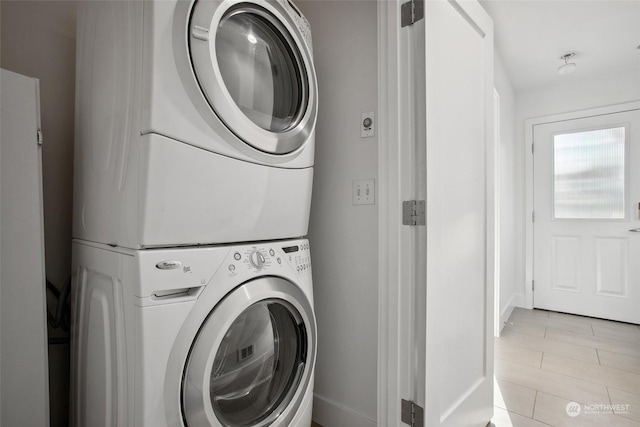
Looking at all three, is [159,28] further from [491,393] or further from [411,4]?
[491,393]

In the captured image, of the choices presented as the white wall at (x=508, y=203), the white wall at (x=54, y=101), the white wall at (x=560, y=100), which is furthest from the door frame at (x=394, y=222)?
the white wall at (x=560, y=100)

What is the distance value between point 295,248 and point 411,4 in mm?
988

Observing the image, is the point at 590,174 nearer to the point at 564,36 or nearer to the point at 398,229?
the point at 564,36

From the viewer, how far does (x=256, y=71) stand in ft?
3.36

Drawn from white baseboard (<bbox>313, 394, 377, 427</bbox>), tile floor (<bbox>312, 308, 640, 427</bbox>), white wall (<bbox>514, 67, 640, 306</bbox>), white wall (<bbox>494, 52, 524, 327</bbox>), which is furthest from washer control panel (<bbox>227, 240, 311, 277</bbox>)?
white wall (<bbox>514, 67, 640, 306</bbox>)

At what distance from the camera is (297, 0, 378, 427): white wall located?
1413mm

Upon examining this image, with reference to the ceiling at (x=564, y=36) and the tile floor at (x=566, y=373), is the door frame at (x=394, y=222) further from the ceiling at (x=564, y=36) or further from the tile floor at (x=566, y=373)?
the ceiling at (x=564, y=36)

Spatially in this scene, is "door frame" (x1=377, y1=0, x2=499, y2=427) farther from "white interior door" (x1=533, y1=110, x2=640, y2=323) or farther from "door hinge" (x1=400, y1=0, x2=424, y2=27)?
"white interior door" (x1=533, y1=110, x2=640, y2=323)

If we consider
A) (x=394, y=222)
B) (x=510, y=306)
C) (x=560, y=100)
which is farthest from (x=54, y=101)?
(x=560, y=100)

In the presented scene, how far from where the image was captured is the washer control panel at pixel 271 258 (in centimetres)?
94

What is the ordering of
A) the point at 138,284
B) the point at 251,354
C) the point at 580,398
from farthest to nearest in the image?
the point at 580,398, the point at 251,354, the point at 138,284

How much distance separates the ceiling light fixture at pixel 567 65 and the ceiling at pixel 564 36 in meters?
0.04

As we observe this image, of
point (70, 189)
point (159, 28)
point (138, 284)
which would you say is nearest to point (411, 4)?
point (159, 28)

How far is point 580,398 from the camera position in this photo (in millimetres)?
1793
